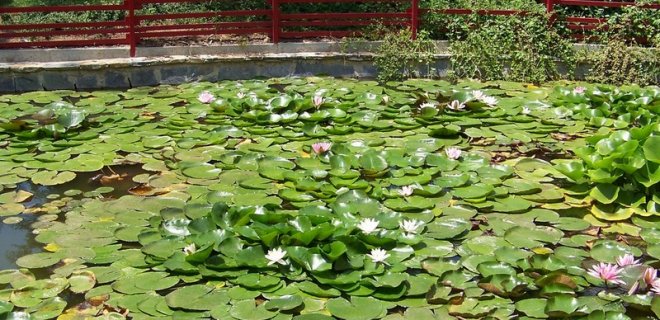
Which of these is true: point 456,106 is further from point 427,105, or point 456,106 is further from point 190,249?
point 190,249

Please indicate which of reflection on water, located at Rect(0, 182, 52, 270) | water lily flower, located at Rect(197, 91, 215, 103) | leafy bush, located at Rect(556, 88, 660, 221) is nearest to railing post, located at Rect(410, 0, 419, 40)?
water lily flower, located at Rect(197, 91, 215, 103)

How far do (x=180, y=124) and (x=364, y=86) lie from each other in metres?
2.24

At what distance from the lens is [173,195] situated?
4.85 metres

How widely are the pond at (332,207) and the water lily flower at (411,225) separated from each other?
0.01m

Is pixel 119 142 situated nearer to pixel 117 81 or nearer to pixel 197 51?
pixel 117 81

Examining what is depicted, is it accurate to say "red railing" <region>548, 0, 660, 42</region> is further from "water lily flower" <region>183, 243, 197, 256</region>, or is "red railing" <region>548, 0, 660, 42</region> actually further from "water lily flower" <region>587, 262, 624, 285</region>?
"water lily flower" <region>183, 243, 197, 256</region>

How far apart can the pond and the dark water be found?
16 mm

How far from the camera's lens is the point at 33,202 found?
4.88m

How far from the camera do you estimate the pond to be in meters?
3.63

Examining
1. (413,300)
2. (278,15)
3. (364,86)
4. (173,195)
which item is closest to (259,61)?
(278,15)

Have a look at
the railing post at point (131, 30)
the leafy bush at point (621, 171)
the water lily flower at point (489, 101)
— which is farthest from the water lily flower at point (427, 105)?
the railing post at point (131, 30)

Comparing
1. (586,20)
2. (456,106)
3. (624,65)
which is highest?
(586,20)

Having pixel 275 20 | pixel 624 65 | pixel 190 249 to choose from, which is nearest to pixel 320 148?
pixel 190 249

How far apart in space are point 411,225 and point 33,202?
2.36m
